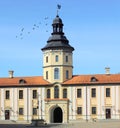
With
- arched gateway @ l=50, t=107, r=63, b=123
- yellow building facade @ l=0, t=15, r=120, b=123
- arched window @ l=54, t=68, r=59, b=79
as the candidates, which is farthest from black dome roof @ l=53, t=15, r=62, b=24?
→ arched gateway @ l=50, t=107, r=63, b=123

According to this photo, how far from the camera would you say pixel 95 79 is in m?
66.4

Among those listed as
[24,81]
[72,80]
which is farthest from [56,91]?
[24,81]

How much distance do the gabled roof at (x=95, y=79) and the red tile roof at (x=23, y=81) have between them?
146 inches

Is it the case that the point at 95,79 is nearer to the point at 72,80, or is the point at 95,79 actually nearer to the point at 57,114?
the point at 72,80

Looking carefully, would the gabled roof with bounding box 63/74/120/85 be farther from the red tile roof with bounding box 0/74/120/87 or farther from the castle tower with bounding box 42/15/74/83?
the castle tower with bounding box 42/15/74/83

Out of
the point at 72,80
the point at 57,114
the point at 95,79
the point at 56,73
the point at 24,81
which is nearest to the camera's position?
the point at 95,79

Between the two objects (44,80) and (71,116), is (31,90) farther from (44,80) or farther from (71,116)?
(71,116)

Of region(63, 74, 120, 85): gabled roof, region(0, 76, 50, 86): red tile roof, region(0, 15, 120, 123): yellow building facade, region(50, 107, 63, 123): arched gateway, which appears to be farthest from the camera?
region(0, 76, 50, 86): red tile roof

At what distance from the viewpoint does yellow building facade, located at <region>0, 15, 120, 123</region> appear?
65312mm

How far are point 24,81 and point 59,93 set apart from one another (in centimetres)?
572

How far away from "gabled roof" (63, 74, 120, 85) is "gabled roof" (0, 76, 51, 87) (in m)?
3.70

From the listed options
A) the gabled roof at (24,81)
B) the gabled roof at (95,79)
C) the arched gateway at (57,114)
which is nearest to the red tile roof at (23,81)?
the gabled roof at (24,81)

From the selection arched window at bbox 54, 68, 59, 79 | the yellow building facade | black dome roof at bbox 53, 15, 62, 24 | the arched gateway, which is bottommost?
the arched gateway

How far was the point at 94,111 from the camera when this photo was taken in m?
65.4
